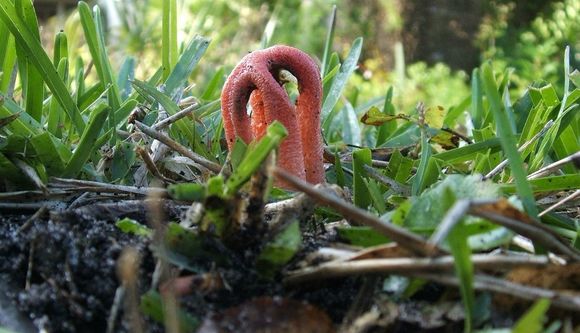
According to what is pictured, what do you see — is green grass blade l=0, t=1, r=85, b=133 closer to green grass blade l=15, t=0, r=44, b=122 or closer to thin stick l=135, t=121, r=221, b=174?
green grass blade l=15, t=0, r=44, b=122

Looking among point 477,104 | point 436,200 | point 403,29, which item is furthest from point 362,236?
point 403,29

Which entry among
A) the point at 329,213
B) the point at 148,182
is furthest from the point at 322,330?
the point at 148,182

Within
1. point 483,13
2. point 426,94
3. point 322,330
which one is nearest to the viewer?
point 322,330

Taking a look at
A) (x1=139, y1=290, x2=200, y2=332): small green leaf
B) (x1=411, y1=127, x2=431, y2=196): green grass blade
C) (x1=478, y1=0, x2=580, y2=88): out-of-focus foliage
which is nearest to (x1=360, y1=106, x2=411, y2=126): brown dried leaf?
(x1=411, y1=127, x2=431, y2=196): green grass blade

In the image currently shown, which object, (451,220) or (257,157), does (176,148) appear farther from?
(451,220)

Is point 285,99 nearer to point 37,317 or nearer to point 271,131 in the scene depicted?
point 271,131

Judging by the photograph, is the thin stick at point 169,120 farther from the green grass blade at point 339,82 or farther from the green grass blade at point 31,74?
the green grass blade at point 339,82
